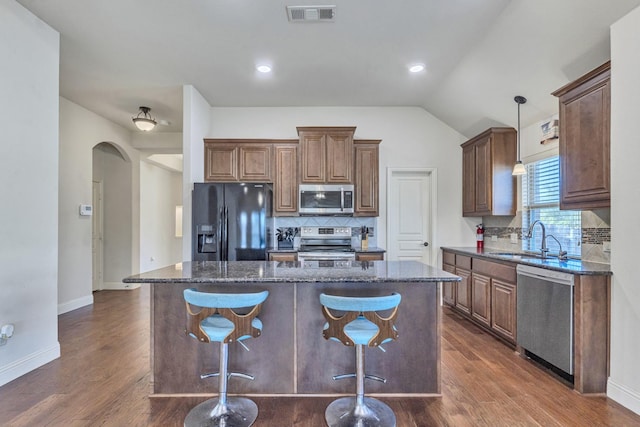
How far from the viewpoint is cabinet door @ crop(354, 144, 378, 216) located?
184 inches

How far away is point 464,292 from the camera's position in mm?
4164

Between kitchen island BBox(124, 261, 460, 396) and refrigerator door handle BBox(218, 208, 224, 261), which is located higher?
refrigerator door handle BBox(218, 208, 224, 261)

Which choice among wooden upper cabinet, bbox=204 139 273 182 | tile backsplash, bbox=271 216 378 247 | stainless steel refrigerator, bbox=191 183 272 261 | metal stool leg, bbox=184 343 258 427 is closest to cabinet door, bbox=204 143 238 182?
wooden upper cabinet, bbox=204 139 273 182

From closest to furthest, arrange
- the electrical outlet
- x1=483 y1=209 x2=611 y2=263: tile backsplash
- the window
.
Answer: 1. the electrical outlet
2. x1=483 y1=209 x2=611 y2=263: tile backsplash
3. the window

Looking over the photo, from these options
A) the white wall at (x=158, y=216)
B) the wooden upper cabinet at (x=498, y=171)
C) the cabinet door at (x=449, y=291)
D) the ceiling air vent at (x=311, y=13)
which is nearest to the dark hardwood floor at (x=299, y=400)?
the cabinet door at (x=449, y=291)

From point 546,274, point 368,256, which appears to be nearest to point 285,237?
point 368,256

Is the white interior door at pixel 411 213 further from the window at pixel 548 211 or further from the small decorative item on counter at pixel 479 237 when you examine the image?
the window at pixel 548 211

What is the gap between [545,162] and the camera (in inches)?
148

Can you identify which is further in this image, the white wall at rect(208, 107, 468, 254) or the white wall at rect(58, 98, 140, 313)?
the white wall at rect(208, 107, 468, 254)

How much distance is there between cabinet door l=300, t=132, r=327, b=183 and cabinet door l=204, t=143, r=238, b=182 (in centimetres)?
97

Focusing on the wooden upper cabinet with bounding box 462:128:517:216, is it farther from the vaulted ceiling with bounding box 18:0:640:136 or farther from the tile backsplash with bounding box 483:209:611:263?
the tile backsplash with bounding box 483:209:611:263

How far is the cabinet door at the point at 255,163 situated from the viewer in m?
4.65

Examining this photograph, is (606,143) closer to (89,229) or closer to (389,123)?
(389,123)

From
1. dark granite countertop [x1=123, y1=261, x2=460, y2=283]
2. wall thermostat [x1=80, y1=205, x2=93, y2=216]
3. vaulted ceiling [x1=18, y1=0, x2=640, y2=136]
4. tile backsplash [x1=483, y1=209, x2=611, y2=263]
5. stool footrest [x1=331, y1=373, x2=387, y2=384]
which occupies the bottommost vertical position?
stool footrest [x1=331, y1=373, x2=387, y2=384]
